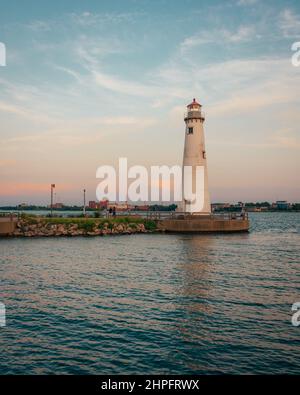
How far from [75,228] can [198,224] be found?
15.9m

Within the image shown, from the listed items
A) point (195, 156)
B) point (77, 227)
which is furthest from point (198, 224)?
point (77, 227)

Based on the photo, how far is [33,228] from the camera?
151ft

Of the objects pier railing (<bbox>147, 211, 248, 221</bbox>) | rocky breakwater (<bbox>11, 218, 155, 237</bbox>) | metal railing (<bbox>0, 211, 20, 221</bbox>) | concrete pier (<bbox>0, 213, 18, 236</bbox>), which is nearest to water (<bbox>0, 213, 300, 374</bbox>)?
concrete pier (<bbox>0, 213, 18, 236</bbox>)

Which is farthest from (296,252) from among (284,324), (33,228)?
(33,228)

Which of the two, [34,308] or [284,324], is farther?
[34,308]

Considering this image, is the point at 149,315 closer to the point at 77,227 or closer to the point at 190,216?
the point at 77,227

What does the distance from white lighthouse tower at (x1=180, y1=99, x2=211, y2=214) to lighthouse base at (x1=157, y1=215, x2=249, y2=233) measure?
1271mm

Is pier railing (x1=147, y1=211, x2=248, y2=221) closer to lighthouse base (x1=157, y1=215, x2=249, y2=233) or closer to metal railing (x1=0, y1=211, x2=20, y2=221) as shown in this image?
lighthouse base (x1=157, y1=215, x2=249, y2=233)

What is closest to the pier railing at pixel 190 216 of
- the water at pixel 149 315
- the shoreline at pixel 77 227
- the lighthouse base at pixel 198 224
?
the lighthouse base at pixel 198 224

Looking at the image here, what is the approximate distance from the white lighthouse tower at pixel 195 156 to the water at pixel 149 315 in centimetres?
2176

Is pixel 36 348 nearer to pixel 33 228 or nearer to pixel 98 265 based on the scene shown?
pixel 98 265

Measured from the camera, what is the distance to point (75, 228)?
4781cm

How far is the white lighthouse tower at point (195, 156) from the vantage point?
49406mm

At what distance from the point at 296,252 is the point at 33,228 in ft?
98.9
